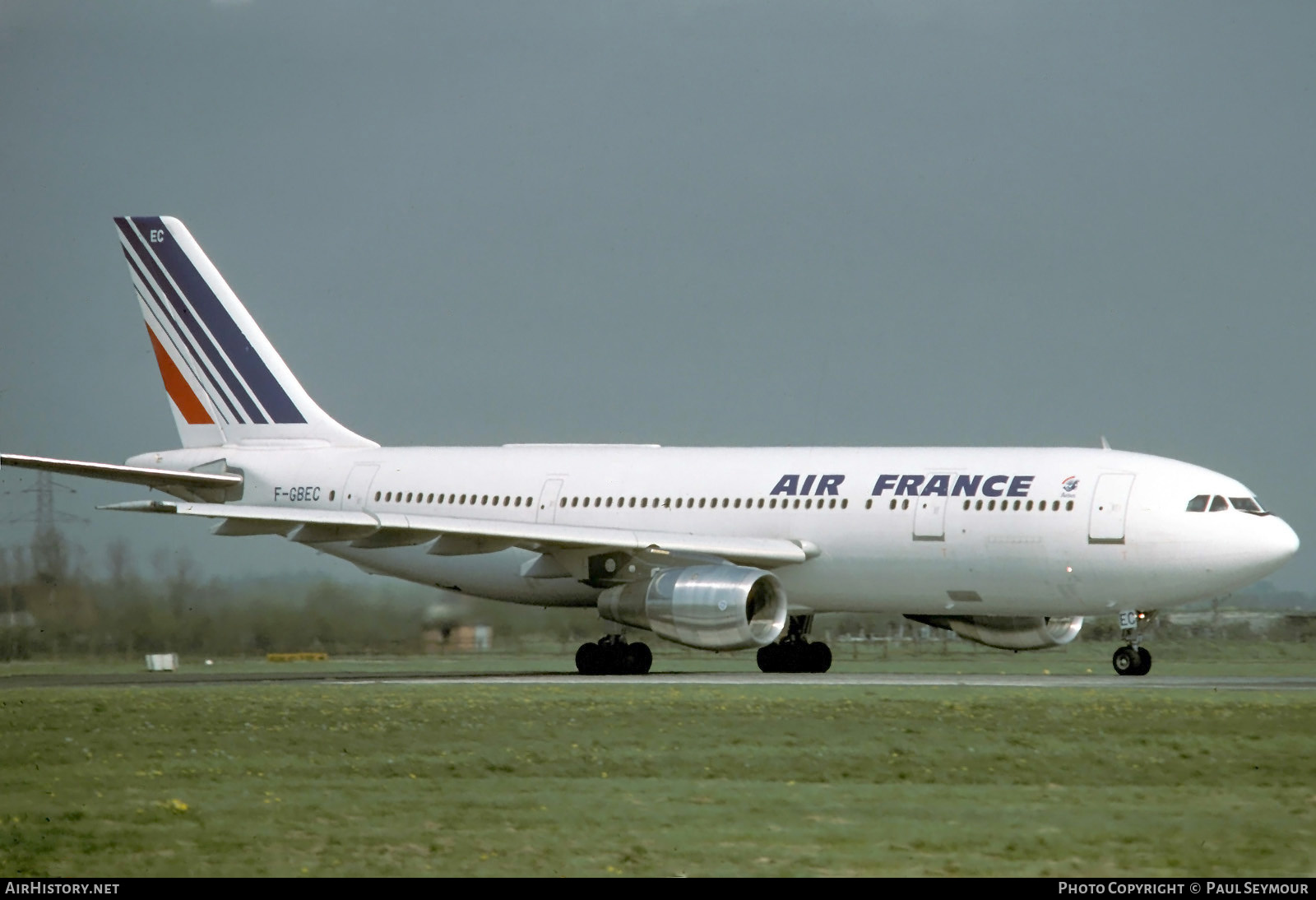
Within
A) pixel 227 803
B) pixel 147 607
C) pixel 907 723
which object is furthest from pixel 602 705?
pixel 147 607

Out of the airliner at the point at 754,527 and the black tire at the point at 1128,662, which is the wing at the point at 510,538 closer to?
the airliner at the point at 754,527

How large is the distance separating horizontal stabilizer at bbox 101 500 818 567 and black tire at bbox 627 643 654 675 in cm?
191

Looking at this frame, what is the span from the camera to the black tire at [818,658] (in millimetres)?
35375

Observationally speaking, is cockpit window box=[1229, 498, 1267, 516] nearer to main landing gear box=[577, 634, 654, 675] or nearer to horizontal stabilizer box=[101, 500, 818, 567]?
horizontal stabilizer box=[101, 500, 818, 567]

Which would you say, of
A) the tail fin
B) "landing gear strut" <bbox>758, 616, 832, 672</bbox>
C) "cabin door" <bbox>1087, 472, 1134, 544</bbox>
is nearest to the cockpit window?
"cabin door" <bbox>1087, 472, 1134, 544</bbox>

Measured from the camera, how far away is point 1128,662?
31.1m

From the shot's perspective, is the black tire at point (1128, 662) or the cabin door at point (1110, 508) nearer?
the cabin door at point (1110, 508)

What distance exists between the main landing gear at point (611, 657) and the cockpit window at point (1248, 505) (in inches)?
411

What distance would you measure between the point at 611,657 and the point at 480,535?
10.8 feet

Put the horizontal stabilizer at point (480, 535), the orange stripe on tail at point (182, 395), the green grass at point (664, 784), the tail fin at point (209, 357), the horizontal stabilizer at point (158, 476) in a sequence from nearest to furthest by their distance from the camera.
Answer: the green grass at point (664, 784)
the horizontal stabilizer at point (480, 535)
the horizontal stabilizer at point (158, 476)
the tail fin at point (209, 357)
the orange stripe on tail at point (182, 395)

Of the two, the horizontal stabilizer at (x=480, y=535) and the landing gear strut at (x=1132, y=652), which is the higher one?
the horizontal stabilizer at (x=480, y=535)

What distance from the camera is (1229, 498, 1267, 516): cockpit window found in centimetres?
3075

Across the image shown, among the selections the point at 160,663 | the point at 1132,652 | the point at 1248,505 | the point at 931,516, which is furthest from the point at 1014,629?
the point at 160,663

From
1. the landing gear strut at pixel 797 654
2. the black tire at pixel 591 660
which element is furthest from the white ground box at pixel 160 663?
the landing gear strut at pixel 797 654
